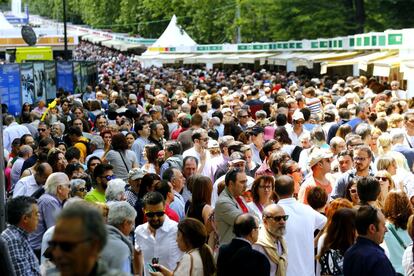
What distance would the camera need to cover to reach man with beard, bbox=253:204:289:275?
29.5 feet

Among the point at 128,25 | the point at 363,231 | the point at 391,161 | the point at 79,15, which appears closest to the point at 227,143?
the point at 391,161

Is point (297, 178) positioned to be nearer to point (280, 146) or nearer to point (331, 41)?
point (280, 146)

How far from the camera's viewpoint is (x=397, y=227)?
→ 934 centimetres

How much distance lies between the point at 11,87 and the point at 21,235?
736 inches

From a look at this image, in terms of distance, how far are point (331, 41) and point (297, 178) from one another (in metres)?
33.0

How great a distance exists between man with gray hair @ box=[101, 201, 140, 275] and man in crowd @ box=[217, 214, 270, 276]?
2.19 ft

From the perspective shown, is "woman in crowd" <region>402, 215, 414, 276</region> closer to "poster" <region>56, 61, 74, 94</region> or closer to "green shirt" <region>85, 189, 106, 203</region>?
"green shirt" <region>85, 189, 106, 203</region>

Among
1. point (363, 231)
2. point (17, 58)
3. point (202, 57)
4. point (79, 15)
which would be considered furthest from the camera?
point (79, 15)

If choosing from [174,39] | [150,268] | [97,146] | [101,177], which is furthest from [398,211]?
[174,39]

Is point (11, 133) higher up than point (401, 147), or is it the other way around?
point (401, 147)

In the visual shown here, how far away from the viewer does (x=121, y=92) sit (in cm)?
3303

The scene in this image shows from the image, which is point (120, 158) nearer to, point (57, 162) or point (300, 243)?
point (57, 162)

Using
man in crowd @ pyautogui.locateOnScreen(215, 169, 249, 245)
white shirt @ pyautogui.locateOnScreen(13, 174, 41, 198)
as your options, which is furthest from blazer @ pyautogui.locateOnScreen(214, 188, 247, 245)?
white shirt @ pyautogui.locateOnScreen(13, 174, 41, 198)

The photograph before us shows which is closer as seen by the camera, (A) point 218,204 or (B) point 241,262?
(B) point 241,262
